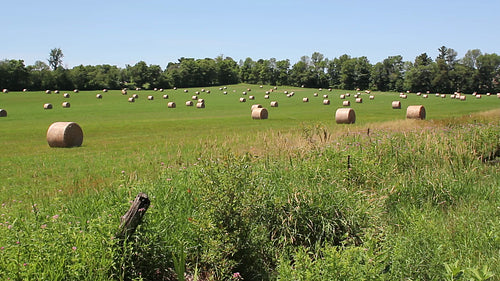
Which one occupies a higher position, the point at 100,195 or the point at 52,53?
the point at 52,53

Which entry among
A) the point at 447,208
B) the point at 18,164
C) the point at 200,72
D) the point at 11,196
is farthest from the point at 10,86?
the point at 447,208

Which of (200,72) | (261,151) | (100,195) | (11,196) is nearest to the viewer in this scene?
(100,195)

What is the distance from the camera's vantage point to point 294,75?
147125 mm

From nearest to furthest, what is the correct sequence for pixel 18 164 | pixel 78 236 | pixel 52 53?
pixel 78 236 → pixel 18 164 → pixel 52 53

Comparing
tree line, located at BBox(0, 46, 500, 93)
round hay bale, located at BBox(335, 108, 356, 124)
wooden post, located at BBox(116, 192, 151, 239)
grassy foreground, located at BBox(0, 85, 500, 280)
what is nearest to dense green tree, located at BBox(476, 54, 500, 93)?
tree line, located at BBox(0, 46, 500, 93)

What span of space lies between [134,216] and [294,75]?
144 metres

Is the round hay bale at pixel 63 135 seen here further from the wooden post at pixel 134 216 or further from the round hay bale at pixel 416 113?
the round hay bale at pixel 416 113

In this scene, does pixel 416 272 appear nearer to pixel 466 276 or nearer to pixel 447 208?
pixel 466 276

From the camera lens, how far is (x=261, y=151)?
13484 millimetres

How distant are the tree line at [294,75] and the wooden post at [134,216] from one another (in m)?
104

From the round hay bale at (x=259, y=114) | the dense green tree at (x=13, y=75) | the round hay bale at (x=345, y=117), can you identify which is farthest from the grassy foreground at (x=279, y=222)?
the dense green tree at (x=13, y=75)

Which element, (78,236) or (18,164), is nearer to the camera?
(78,236)

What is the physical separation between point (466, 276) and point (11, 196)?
10.6 metres

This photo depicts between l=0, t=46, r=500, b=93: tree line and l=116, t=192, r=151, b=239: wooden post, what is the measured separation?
103874mm
